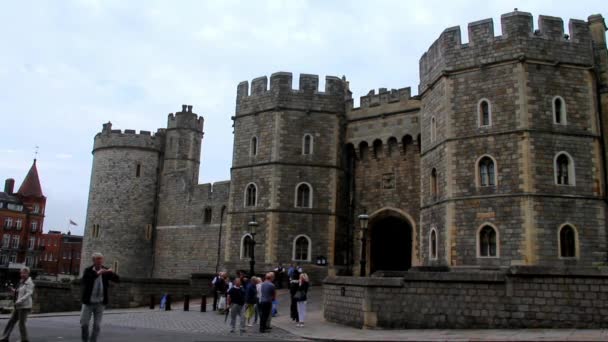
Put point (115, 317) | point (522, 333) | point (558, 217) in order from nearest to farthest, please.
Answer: point (522, 333), point (115, 317), point (558, 217)

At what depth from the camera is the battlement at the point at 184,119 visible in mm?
39531

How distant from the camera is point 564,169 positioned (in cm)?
2016

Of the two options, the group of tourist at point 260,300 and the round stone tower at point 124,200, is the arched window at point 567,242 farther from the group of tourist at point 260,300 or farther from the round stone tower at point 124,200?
the round stone tower at point 124,200

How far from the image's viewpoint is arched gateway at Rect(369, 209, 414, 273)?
90.0 feet

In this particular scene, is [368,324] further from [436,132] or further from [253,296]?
[436,132]

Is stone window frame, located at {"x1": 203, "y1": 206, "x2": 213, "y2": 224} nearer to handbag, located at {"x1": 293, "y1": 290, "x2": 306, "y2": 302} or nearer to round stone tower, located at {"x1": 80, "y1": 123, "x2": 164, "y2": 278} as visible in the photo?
round stone tower, located at {"x1": 80, "y1": 123, "x2": 164, "y2": 278}

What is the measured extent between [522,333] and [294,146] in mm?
16111

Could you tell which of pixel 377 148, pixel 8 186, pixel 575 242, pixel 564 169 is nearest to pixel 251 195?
pixel 377 148

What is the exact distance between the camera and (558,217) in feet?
63.8

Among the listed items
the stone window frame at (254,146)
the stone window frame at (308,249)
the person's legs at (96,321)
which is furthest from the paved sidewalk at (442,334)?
the stone window frame at (254,146)

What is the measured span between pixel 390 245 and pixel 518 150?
9.80m

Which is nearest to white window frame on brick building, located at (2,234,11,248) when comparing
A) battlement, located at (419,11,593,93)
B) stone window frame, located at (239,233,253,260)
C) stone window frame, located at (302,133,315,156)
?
stone window frame, located at (239,233,253,260)

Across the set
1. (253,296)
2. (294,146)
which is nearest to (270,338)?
(253,296)

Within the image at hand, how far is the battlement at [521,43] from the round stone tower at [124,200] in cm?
2271
